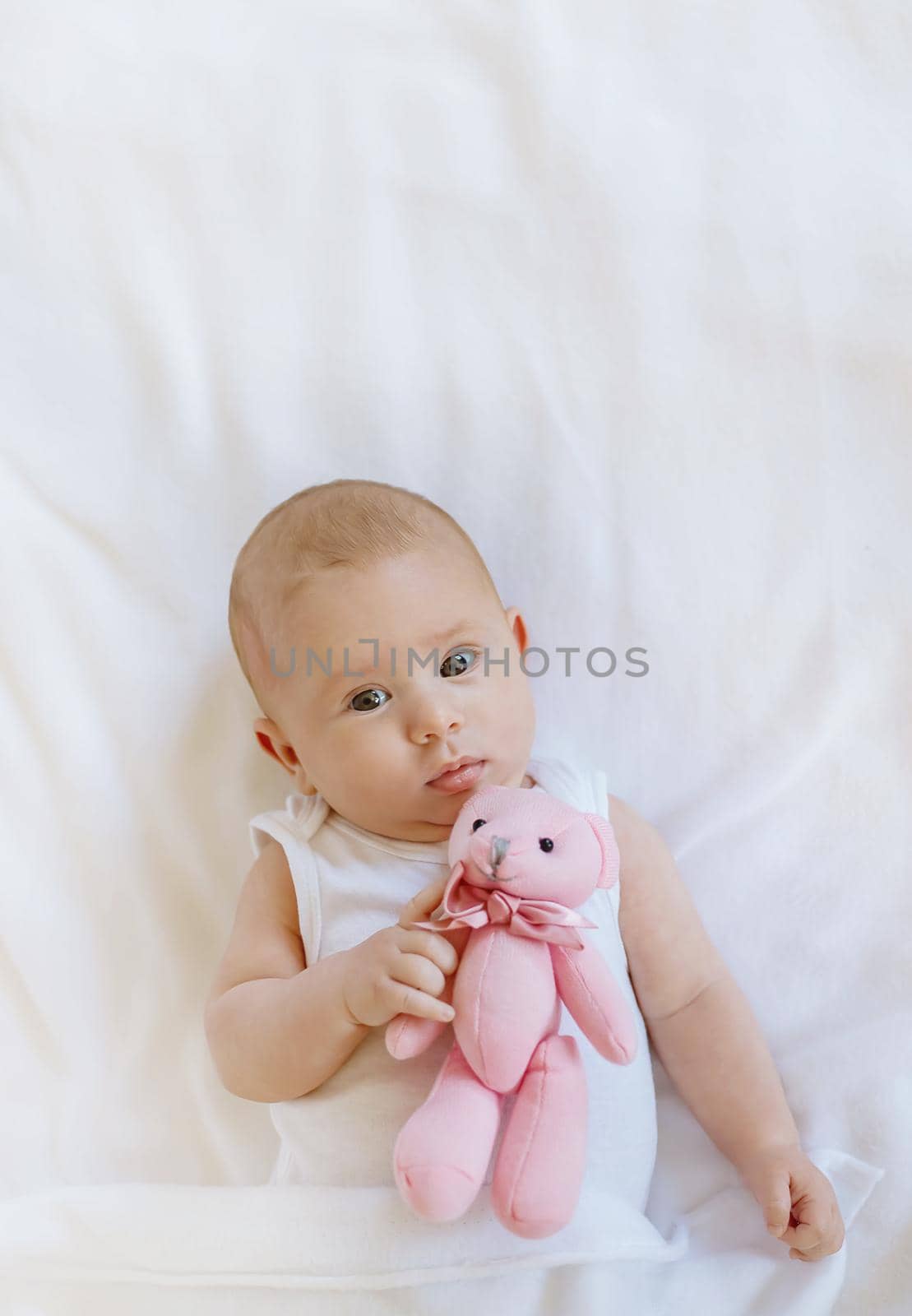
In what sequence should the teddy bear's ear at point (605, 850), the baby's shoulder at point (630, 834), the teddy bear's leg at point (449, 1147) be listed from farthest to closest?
1. the baby's shoulder at point (630, 834)
2. the teddy bear's ear at point (605, 850)
3. the teddy bear's leg at point (449, 1147)

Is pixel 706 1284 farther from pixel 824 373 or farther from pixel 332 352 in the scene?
pixel 332 352

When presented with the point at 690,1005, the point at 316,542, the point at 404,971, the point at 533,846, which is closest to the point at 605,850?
the point at 533,846

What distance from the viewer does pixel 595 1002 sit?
964 millimetres

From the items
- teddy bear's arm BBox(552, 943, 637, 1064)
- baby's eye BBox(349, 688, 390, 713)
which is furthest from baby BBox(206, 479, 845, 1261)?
teddy bear's arm BBox(552, 943, 637, 1064)

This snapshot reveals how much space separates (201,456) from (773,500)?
0.67 metres

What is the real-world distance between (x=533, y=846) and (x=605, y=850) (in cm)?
10

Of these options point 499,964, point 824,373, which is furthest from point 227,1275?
point 824,373

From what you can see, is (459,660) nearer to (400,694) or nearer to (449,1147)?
(400,694)

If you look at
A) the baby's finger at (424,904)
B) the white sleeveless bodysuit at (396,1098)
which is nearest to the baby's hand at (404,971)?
the baby's finger at (424,904)

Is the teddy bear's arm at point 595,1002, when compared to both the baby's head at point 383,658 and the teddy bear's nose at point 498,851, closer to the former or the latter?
the teddy bear's nose at point 498,851

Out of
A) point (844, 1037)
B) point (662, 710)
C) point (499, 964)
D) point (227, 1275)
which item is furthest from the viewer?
point (662, 710)

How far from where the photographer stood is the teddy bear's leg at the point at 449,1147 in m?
0.92

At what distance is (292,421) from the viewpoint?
55.4 inches

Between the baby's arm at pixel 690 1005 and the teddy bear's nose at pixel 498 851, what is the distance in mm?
333
